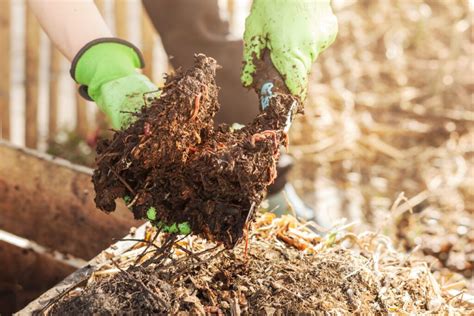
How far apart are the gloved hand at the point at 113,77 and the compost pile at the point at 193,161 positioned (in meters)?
0.27

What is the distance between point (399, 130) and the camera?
424 cm

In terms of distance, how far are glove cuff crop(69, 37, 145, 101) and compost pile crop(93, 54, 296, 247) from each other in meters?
0.39

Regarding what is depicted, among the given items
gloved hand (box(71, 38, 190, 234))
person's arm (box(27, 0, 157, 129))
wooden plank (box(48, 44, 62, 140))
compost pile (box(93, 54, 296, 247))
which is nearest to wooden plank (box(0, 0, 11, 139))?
wooden plank (box(48, 44, 62, 140))

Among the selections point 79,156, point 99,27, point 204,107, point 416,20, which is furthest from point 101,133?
point 416,20

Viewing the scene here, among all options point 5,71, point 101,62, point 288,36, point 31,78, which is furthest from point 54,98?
point 288,36

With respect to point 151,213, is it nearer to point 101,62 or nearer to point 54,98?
point 101,62

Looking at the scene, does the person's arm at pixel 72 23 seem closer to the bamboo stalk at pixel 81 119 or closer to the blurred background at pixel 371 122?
the blurred background at pixel 371 122

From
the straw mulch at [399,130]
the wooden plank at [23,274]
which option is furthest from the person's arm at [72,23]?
the straw mulch at [399,130]

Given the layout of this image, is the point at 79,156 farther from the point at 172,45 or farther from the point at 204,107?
the point at 204,107

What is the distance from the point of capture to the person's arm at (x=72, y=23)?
2158 mm

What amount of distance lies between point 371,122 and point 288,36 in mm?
2362

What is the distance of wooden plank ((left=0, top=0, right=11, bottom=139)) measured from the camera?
12.5 feet

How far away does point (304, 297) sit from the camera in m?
1.71

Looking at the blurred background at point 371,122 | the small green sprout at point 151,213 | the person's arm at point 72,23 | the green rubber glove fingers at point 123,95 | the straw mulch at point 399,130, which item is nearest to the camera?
the small green sprout at point 151,213
